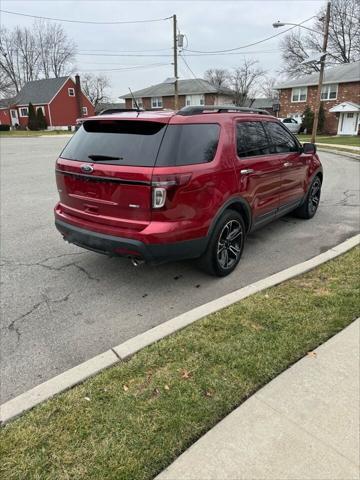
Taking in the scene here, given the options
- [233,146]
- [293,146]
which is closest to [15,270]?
[233,146]

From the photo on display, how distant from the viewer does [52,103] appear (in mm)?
52469

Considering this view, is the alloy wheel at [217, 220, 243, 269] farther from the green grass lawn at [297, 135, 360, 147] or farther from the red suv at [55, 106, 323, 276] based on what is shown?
the green grass lawn at [297, 135, 360, 147]

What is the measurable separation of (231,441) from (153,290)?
2144 millimetres

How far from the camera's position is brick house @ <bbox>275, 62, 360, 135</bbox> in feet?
119

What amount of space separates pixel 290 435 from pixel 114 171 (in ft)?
8.45

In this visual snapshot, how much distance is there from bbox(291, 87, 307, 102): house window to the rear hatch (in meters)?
41.6

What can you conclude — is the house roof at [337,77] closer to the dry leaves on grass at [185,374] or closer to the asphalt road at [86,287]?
the asphalt road at [86,287]

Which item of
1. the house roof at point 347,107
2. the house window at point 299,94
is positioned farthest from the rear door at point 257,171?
the house window at point 299,94

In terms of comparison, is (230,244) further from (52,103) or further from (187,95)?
(52,103)

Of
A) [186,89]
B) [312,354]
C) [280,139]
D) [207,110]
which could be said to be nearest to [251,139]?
[207,110]

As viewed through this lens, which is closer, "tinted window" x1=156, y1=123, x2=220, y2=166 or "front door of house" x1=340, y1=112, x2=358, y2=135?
"tinted window" x1=156, y1=123, x2=220, y2=166

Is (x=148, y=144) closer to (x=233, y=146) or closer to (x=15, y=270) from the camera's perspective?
(x=233, y=146)

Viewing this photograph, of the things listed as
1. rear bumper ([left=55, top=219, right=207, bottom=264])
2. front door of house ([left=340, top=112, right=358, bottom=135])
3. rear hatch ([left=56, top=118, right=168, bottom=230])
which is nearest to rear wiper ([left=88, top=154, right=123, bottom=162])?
rear hatch ([left=56, top=118, right=168, bottom=230])

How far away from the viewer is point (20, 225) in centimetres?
652
